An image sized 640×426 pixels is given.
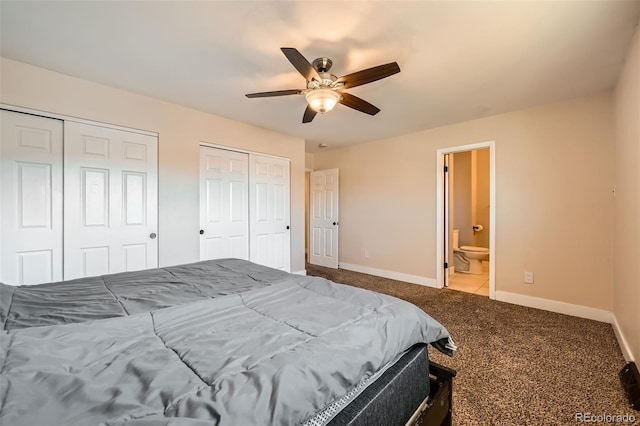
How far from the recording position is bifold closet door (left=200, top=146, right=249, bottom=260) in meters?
3.38

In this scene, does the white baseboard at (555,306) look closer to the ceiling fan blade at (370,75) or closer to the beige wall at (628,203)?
the beige wall at (628,203)

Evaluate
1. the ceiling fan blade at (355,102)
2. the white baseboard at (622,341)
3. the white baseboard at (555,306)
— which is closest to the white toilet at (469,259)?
the white baseboard at (555,306)

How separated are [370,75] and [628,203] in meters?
2.16

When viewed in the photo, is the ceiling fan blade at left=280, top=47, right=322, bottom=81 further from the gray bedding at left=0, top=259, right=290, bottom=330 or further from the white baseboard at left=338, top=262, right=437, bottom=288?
the white baseboard at left=338, top=262, right=437, bottom=288

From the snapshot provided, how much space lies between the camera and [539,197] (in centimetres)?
306

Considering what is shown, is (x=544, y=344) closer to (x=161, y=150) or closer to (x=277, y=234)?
(x=277, y=234)

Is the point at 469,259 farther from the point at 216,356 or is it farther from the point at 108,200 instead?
the point at 108,200

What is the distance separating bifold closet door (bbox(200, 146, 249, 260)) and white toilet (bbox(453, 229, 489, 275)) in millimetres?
3740

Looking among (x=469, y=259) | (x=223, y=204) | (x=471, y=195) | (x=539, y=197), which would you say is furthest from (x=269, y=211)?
(x=471, y=195)

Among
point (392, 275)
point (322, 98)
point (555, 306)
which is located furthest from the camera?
point (392, 275)

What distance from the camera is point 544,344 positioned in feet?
7.29

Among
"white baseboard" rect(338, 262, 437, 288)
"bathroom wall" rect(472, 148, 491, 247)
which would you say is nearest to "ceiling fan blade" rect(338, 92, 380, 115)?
"white baseboard" rect(338, 262, 437, 288)

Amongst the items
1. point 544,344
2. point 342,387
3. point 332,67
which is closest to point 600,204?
point 544,344

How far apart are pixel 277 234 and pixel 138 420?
3667 millimetres
